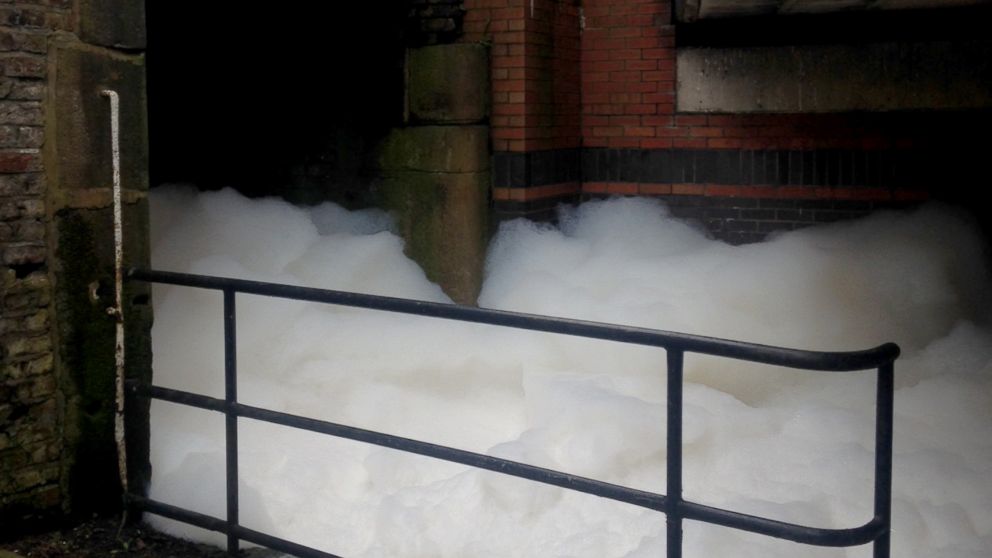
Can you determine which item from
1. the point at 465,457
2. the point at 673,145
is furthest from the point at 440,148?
the point at 465,457

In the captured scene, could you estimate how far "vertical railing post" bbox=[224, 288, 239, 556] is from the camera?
3.74 meters

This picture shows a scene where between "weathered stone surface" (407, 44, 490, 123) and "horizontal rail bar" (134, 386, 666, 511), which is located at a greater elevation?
"weathered stone surface" (407, 44, 490, 123)

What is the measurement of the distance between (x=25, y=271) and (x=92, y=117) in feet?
2.15

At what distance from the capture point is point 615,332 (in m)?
2.97

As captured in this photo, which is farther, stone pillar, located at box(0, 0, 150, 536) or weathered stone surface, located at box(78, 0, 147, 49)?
weathered stone surface, located at box(78, 0, 147, 49)

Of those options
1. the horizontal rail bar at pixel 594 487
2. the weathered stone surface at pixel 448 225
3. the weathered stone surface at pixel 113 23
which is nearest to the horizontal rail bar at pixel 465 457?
the horizontal rail bar at pixel 594 487

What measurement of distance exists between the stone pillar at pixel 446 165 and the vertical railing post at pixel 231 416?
341 cm

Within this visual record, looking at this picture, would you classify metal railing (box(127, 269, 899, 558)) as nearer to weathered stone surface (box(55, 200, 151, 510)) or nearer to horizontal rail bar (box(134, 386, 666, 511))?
horizontal rail bar (box(134, 386, 666, 511))

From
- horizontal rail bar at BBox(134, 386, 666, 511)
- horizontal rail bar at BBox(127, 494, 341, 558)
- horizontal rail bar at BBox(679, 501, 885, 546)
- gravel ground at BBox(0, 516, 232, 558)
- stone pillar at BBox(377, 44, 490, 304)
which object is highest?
stone pillar at BBox(377, 44, 490, 304)

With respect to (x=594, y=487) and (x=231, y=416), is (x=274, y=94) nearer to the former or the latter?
(x=231, y=416)

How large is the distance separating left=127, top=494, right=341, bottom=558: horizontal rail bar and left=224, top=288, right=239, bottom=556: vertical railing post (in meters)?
0.05

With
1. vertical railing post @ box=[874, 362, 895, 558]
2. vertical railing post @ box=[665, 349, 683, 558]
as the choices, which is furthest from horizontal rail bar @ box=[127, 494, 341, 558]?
vertical railing post @ box=[874, 362, 895, 558]

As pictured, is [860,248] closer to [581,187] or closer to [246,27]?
[581,187]

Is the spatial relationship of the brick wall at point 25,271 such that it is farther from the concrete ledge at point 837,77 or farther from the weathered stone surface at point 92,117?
the concrete ledge at point 837,77
